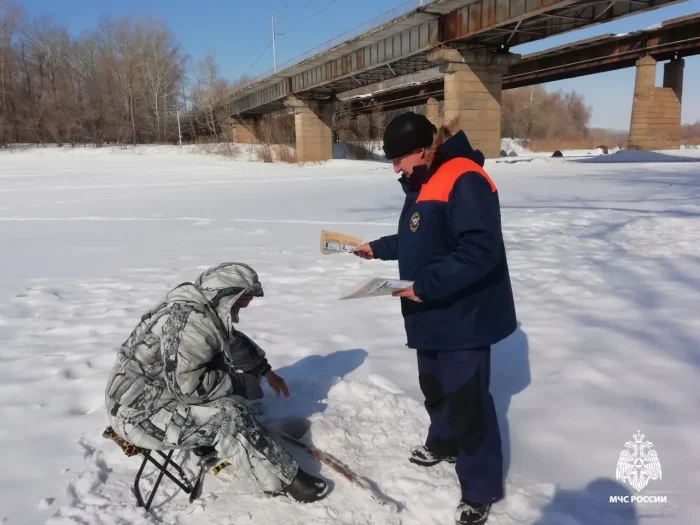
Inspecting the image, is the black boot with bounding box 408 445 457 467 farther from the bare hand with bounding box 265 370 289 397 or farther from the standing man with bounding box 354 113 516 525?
the bare hand with bounding box 265 370 289 397

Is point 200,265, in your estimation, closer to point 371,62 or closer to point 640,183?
point 640,183

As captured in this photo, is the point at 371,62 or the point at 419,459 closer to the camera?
the point at 419,459

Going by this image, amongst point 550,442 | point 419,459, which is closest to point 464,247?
point 419,459

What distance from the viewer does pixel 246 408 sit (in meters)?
2.46

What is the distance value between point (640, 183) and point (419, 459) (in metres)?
14.7

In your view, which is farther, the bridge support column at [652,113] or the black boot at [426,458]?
the bridge support column at [652,113]

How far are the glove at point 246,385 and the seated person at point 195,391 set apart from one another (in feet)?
0.86

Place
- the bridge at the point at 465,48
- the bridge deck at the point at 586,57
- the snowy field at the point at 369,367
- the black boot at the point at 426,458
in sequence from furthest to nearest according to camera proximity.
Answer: the bridge deck at the point at 586,57, the bridge at the point at 465,48, the black boot at the point at 426,458, the snowy field at the point at 369,367

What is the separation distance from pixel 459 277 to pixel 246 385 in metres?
1.51

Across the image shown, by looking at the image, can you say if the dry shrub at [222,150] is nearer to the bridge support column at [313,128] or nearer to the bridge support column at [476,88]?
the bridge support column at [313,128]

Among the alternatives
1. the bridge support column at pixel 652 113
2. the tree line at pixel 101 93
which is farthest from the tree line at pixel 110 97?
the bridge support column at pixel 652 113

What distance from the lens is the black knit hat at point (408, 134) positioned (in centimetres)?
218

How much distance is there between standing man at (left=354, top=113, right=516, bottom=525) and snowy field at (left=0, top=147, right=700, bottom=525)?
1.13 feet

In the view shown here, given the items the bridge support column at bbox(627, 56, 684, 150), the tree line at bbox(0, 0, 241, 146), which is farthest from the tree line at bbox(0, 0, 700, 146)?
the bridge support column at bbox(627, 56, 684, 150)
